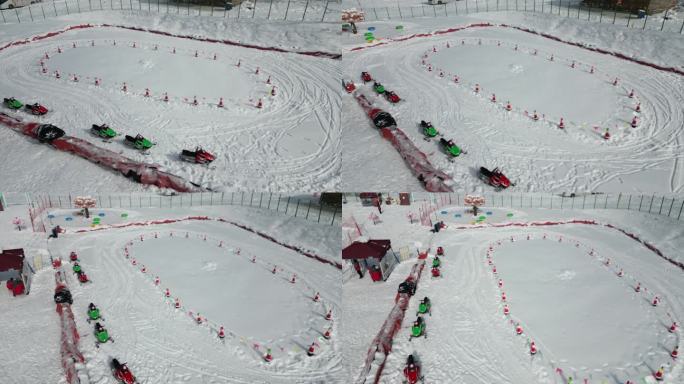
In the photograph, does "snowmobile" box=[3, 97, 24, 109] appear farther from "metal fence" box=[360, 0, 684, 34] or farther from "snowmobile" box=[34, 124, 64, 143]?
"metal fence" box=[360, 0, 684, 34]

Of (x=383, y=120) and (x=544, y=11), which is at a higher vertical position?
(x=544, y=11)

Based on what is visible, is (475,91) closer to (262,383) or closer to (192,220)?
(192,220)

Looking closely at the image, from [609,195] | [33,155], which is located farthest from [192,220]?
[609,195]

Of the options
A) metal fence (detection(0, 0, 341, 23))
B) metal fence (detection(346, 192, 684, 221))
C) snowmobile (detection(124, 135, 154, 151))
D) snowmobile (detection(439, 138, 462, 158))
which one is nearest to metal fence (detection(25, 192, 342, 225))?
metal fence (detection(346, 192, 684, 221))

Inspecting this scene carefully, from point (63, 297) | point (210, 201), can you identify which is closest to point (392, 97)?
point (210, 201)

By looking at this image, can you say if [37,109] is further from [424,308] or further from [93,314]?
[424,308]

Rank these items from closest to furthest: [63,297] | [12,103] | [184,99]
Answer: [63,297] → [12,103] → [184,99]
